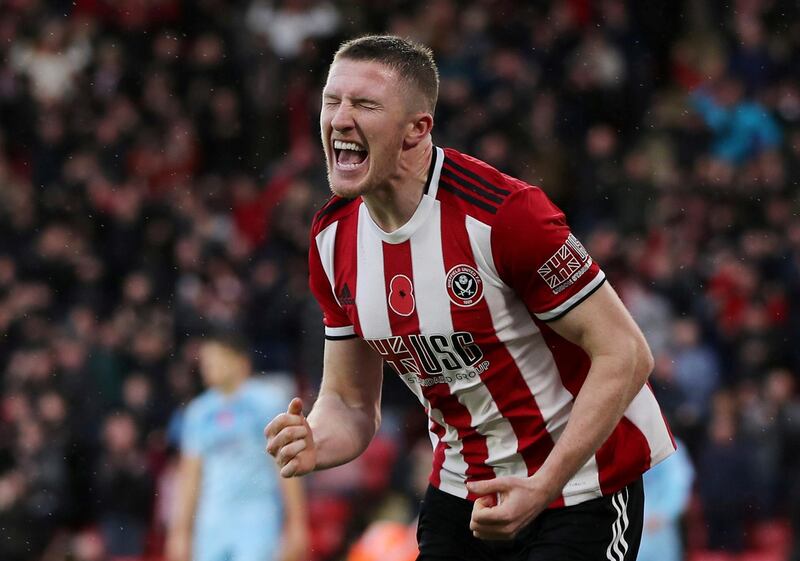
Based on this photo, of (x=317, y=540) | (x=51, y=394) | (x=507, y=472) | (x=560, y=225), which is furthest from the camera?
(x=51, y=394)

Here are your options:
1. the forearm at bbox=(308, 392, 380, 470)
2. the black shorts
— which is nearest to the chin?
the forearm at bbox=(308, 392, 380, 470)

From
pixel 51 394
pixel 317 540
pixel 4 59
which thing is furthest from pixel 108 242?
pixel 317 540

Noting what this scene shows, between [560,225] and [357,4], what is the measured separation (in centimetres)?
1206

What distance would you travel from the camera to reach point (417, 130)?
4000mm

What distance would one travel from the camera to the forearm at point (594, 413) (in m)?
3.63

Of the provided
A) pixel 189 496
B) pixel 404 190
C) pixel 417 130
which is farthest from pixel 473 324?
pixel 189 496

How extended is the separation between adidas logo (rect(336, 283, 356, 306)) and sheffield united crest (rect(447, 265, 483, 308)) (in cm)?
36

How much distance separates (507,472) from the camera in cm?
404

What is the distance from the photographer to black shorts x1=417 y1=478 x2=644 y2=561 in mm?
3920

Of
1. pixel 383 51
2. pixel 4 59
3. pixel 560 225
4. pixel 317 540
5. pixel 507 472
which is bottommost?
pixel 317 540

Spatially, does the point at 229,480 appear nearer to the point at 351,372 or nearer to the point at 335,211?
the point at 351,372

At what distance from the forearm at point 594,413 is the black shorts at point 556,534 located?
0.97 ft

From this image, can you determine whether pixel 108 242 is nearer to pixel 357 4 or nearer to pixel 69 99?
pixel 69 99

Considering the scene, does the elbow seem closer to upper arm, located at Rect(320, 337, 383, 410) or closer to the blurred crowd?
upper arm, located at Rect(320, 337, 383, 410)
